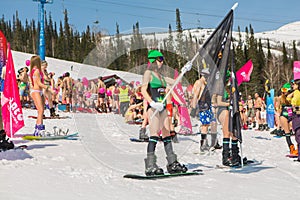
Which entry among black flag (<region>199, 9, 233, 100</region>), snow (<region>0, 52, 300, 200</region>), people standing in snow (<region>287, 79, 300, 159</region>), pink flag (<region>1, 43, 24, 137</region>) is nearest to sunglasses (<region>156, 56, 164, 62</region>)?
black flag (<region>199, 9, 233, 100</region>)

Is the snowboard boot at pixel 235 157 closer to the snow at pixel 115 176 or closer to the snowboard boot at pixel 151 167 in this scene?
the snow at pixel 115 176

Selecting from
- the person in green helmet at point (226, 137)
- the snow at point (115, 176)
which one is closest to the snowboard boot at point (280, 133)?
the snow at point (115, 176)

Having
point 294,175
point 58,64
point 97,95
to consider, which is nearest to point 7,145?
point 294,175

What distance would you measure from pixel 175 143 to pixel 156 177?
3520mm

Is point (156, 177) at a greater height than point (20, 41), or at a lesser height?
lesser

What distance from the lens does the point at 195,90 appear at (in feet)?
21.9

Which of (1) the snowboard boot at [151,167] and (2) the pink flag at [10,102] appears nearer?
(1) the snowboard boot at [151,167]

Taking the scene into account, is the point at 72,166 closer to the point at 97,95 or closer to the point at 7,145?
the point at 7,145

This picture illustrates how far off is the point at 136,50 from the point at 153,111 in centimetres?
107

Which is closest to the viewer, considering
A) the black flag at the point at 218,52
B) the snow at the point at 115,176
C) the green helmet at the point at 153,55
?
the snow at the point at 115,176

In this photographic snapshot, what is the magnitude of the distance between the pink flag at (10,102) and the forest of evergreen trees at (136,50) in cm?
159

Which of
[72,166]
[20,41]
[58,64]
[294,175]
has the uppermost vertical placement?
[20,41]

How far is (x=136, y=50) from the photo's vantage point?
5539 mm

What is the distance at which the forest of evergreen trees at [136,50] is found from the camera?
5852mm
